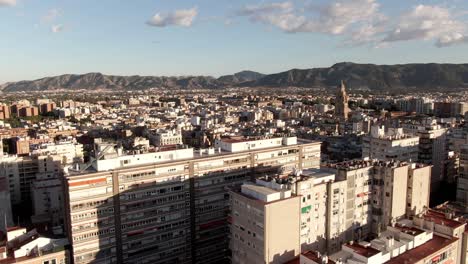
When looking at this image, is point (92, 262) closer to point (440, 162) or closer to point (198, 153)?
point (198, 153)

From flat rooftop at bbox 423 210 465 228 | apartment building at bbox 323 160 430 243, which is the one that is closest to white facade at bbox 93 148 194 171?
apartment building at bbox 323 160 430 243

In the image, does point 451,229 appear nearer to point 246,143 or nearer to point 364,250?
point 364,250

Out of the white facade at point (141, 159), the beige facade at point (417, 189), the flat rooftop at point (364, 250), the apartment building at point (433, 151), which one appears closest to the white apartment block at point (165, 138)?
the white facade at point (141, 159)

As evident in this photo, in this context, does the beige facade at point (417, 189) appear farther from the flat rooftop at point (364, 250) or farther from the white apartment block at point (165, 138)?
the white apartment block at point (165, 138)

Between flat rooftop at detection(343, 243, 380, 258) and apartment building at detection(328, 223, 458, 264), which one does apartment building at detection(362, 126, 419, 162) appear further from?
flat rooftop at detection(343, 243, 380, 258)

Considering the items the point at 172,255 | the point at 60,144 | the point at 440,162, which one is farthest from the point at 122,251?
the point at 440,162

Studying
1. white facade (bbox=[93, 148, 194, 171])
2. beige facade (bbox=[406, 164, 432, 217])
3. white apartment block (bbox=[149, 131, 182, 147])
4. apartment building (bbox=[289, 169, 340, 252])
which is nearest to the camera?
apartment building (bbox=[289, 169, 340, 252])
